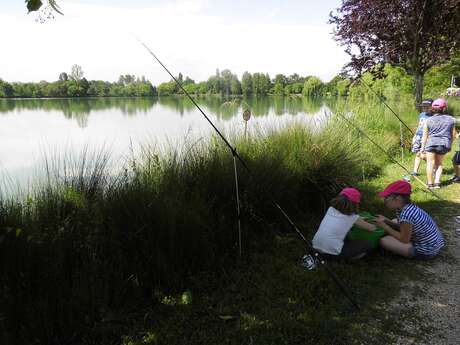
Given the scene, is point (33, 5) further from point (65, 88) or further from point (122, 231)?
point (65, 88)

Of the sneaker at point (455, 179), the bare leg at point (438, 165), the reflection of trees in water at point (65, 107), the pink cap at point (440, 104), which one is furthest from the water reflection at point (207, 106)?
the sneaker at point (455, 179)

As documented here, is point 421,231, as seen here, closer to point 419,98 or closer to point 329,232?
point 329,232

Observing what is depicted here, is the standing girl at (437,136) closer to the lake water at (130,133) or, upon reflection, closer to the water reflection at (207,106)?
the lake water at (130,133)

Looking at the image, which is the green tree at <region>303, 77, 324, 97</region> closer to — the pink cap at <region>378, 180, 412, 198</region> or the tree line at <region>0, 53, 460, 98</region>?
the tree line at <region>0, 53, 460, 98</region>

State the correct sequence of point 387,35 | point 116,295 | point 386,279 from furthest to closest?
point 387,35 < point 386,279 < point 116,295

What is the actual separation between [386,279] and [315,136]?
2756mm

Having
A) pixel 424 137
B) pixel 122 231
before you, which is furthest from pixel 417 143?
pixel 122 231

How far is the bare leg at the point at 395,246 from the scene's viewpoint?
3629mm

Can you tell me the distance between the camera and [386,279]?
130 inches

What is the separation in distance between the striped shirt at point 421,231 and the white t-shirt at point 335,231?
56cm

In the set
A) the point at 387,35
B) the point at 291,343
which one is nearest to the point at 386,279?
the point at 291,343

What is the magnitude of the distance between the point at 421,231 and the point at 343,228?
88 centimetres

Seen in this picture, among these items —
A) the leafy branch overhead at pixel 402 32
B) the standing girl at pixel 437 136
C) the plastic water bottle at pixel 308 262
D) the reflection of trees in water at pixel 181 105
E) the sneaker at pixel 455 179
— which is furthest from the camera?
the reflection of trees in water at pixel 181 105

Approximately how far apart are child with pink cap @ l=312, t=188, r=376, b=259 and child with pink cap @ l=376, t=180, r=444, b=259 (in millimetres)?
303
